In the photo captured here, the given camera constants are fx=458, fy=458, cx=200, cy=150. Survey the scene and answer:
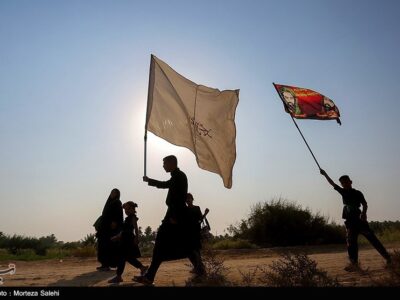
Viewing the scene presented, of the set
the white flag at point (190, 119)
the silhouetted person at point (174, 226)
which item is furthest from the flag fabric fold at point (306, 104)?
the silhouetted person at point (174, 226)

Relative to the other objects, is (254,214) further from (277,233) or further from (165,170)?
(165,170)

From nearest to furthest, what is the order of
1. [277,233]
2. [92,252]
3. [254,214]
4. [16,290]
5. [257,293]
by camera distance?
1. [257,293]
2. [16,290]
3. [92,252]
4. [277,233]
5. [254,214]

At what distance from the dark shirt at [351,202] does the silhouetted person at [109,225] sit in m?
5.21

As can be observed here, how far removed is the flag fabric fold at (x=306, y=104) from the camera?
1129cm

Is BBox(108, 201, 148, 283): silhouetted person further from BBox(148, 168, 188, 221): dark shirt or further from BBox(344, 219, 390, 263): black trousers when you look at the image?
Answer: BBox(344, 219, 390, 263): black trousers

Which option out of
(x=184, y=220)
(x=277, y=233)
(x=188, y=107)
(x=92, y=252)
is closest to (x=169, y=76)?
(x=188, y=107)

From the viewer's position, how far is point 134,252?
8.86 meters

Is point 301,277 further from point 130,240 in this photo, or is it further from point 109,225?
point 109,225

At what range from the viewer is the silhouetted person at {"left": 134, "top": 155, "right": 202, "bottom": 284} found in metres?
6.89

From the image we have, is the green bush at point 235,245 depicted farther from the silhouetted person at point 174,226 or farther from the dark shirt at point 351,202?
the silhouetted person at point 174,226

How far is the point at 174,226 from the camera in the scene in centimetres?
699

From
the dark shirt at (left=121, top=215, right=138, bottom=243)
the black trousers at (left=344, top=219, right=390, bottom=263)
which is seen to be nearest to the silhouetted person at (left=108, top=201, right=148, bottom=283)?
the dark shirt at (left=121, top=215, right=138, bottom=243)

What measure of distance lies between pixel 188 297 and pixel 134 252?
12.6ft

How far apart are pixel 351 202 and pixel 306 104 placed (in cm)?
343
